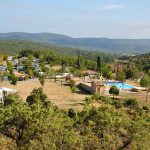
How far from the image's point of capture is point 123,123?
16.6 metres

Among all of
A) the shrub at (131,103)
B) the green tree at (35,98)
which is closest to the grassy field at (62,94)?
the green tree at (35,98)

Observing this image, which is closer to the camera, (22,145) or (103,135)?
(22,145)

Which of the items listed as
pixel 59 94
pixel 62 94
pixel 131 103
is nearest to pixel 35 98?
pixel 131 103

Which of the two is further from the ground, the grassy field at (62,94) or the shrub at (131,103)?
the shrub at (131,103)

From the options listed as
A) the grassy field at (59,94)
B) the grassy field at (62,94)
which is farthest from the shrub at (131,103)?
the grassy field at (59,94)

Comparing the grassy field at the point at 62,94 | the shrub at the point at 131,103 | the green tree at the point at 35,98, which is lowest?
the grassy field at the point at 62,94

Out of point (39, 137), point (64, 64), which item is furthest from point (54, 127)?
point (64, 64)

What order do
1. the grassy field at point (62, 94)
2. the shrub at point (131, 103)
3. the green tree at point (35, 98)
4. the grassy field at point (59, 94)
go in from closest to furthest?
the green tree at point (35, 98) → the shrub at point (131, 103) → the grassy field at point (59, 94) → the grassy field at point (62, 94)

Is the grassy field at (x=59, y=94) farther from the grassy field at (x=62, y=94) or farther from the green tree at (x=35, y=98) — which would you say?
the green tree at (x=35, y=98)

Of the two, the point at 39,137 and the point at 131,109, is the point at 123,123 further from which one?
the point at 131,109

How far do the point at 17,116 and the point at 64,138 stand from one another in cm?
253

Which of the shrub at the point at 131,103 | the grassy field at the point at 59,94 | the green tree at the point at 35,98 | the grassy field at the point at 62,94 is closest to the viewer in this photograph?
the green tree at the point at 35,98

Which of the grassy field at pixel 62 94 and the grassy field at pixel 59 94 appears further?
the grassy field at pixel 62 94

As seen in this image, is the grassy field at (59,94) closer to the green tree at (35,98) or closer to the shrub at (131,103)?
the green tree at (35,98)
